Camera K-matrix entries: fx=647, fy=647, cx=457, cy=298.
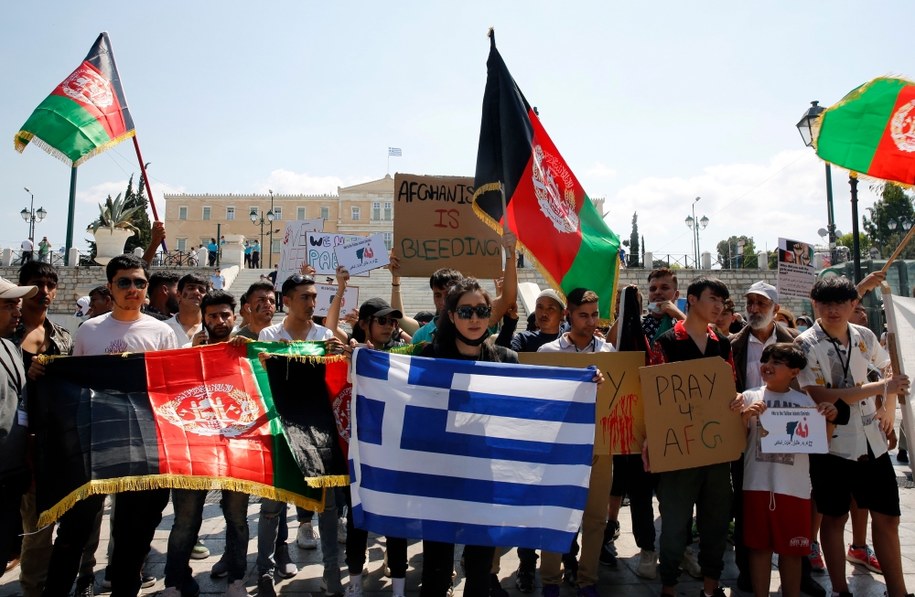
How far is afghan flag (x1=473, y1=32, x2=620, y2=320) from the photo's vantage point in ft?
16.8

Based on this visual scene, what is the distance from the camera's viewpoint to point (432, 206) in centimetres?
596

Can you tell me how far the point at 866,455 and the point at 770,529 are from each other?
82 centimetres

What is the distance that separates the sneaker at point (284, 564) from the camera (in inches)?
173

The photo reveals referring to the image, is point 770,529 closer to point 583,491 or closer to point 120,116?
point 583,491

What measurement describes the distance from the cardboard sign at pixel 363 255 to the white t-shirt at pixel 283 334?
2.24 m

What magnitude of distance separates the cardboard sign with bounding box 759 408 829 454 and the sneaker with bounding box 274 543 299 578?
10.3 feet

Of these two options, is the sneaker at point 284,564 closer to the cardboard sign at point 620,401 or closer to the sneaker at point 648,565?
the cardboard sign at point 620,401

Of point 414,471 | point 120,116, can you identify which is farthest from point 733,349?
point 120,116

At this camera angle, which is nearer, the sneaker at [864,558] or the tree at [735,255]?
the sneaker at [864,558]

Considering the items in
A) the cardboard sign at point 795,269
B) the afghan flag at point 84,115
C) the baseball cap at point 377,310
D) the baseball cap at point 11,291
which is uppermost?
the afghan flag at point 84,115

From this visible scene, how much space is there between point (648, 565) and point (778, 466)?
3.85ft

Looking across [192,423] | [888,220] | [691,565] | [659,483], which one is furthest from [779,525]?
[888,220]

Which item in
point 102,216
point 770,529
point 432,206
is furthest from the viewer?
point 102,216

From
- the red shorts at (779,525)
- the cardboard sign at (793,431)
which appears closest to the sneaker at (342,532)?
the red shorts at (779,525)
